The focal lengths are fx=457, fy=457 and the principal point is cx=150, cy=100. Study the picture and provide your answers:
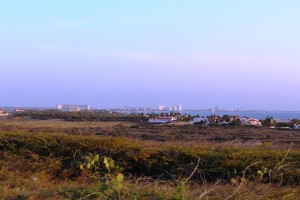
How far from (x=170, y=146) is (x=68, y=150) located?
271 cm

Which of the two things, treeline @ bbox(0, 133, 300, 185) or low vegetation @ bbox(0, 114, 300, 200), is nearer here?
low vegetation @ bbox(0, 114, 300, 200)

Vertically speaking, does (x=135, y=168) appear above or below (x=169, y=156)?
below

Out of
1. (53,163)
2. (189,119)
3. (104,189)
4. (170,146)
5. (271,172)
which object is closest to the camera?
(104,189)

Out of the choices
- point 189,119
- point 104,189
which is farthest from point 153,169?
point 189,119

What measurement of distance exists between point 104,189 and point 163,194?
853mm

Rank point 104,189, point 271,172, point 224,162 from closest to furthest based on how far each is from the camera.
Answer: point 104,189, point 271,172, point 224,162

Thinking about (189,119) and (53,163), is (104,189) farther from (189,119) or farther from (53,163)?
(189,119)

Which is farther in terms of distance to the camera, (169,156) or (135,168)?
(135,168)

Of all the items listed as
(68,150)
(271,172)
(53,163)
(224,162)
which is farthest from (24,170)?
(271,172)

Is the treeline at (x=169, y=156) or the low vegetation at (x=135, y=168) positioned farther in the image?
the treeline at (x=169, y=156)

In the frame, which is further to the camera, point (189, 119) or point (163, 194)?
point (189, 119)

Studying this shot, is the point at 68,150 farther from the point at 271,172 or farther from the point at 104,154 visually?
the point at 271,172

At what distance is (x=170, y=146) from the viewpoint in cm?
1173

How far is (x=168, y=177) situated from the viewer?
34.7ft
